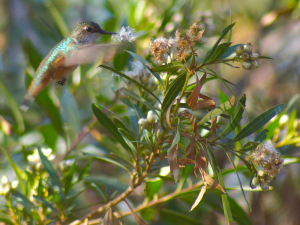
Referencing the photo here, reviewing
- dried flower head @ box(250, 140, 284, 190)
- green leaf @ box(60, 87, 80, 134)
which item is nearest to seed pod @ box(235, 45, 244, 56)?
dried flower head @ box(250, 140, 284, 190)

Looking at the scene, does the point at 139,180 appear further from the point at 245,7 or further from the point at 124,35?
the point at 245,7

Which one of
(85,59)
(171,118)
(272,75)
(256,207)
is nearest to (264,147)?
(171,118)

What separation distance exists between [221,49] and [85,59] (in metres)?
0.76

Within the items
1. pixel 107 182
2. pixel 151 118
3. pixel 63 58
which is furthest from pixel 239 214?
Result: pixel 63 58

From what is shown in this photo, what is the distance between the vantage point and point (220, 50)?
0.79 metres

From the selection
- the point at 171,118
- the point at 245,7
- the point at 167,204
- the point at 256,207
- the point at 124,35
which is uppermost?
the point at 245,7

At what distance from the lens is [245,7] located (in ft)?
11.9

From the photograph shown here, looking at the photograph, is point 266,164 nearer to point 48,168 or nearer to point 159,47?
point 159,47

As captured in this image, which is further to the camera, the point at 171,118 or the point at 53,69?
the point at 53,69

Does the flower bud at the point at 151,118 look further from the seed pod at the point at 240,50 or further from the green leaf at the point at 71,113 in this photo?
the green leaf at the point at 71,113

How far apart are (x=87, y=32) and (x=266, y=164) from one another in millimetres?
997

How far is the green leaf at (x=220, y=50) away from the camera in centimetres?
78

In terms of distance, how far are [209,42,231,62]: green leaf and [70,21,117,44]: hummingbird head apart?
0.82 meters

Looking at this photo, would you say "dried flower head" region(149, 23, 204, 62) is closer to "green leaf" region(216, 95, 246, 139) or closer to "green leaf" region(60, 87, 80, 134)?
"green leaf" region(216, 95, 246, 139)
